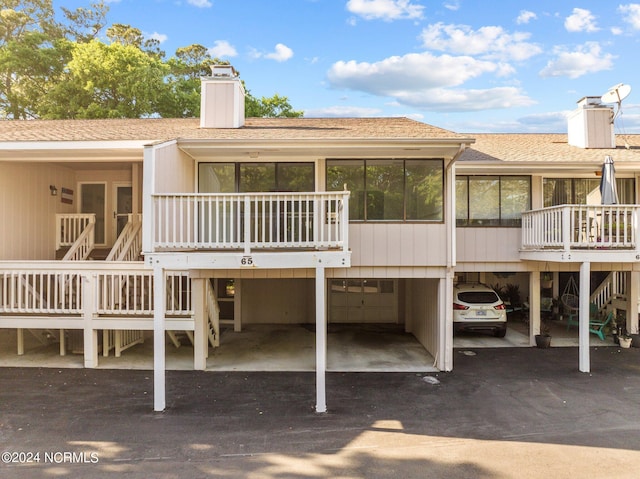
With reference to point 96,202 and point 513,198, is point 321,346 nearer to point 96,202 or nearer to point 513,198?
point 513,198

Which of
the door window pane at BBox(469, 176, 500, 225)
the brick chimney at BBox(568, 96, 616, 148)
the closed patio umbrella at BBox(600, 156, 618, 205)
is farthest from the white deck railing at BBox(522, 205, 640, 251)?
the brick chimney at BBox(568, 96, 616, 148)

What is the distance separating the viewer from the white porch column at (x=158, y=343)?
5.61m

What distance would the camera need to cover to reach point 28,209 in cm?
895

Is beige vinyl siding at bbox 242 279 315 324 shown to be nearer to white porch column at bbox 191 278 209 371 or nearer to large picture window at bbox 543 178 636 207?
white porch column at bbox 191 278 209 371

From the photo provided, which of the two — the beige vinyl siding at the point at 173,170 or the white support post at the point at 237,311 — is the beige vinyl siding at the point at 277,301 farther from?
the beige vinyl siding at the point at 173,170

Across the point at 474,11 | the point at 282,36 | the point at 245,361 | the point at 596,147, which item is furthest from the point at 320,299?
the point at 282,36

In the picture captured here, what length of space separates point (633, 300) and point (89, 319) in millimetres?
13214

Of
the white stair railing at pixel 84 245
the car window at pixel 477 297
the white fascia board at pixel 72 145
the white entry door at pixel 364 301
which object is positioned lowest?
the white entry door at pixel 364 301

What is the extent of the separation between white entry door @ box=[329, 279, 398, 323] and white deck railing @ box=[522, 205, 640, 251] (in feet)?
15.4

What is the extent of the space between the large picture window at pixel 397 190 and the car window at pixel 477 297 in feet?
10.8

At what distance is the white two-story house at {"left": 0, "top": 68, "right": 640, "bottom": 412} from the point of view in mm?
6129

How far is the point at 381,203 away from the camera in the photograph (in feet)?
25.1

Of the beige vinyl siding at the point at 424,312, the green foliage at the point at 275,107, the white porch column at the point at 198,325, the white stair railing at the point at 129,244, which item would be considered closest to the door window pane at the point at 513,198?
the beige vinyl siding at the point at 424,312

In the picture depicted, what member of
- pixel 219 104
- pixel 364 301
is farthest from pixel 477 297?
pixel 219 104
